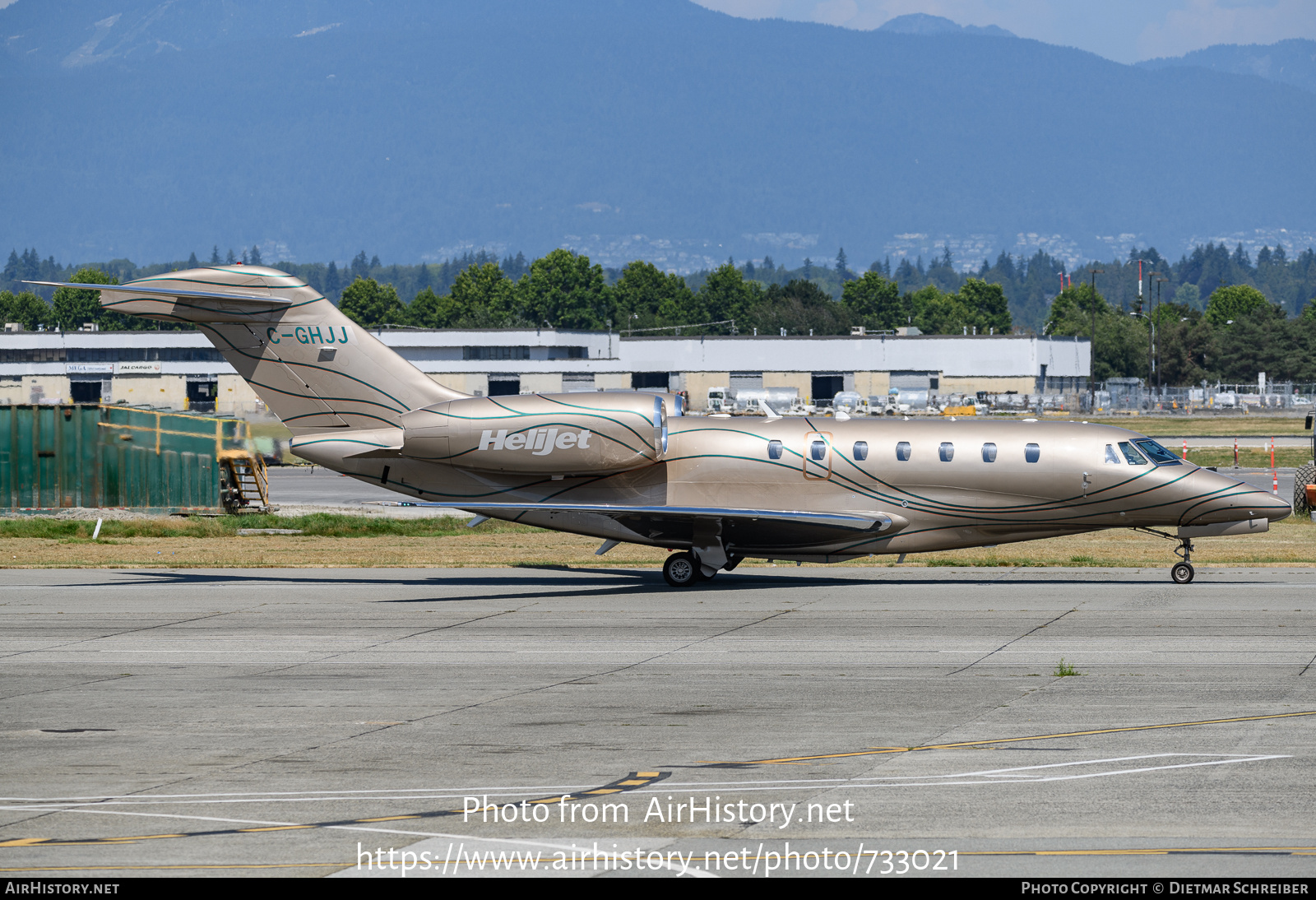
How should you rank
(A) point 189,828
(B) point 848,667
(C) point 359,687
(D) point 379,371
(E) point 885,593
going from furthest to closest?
(D) point 379,371 → (E) point 885,593 → (B) point 848,667 → (C) point 359,687 → (A) point 189,828

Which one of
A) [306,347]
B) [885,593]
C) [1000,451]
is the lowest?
[885,593]

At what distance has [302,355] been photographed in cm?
2995

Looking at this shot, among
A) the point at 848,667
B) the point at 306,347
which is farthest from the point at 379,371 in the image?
the point at 848,667

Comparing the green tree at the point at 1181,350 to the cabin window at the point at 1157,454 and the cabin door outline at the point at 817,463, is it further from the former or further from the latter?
the cabin door outline at the point at 817,463

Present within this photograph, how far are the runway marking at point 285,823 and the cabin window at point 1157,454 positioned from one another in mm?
18728

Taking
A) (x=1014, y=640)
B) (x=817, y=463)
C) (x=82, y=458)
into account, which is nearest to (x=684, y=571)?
(x=817, y=463)

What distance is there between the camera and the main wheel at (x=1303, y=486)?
44.2 m

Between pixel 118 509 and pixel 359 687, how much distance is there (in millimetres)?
30578

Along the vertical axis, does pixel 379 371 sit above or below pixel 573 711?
above

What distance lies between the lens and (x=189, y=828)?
1175 centimetres

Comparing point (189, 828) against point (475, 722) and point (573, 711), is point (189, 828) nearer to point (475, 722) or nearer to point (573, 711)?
point (475, 722)

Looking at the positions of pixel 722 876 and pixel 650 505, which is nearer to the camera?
pixel 722 876

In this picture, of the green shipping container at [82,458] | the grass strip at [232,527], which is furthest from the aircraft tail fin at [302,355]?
the green shipping container at [82,458]

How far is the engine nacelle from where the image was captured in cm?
2878
